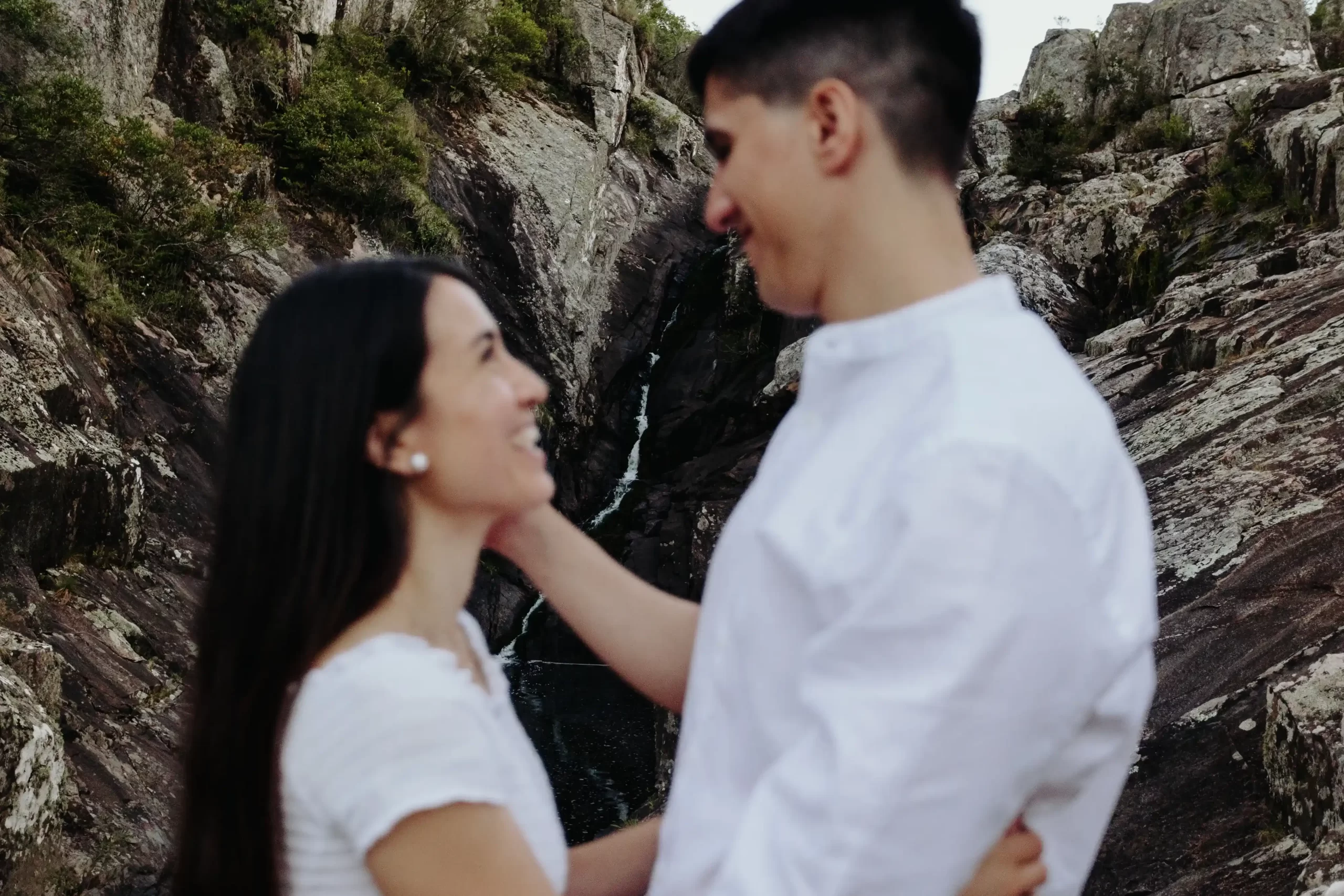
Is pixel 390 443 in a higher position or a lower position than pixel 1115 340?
higher

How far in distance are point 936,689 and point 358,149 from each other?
55.9 ft

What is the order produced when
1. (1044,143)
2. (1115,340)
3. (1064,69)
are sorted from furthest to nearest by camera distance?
(1064,69) → (1044,143) → (1115,340)

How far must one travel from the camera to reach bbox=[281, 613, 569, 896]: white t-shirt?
1.58 m

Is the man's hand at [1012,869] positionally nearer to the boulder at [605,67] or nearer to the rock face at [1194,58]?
the rock face at [1194,58]

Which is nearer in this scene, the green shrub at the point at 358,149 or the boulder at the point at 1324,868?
the boulder at the point at 1324,868

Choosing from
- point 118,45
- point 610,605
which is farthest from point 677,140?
point 610,605

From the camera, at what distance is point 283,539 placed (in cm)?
177

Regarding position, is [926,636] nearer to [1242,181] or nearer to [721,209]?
[721,209]

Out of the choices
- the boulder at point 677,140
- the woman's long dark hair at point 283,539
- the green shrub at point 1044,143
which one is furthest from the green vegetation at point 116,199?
the boulder at point 677,140

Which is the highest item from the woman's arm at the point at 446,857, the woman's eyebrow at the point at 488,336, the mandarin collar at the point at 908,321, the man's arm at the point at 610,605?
the woman's eyebrow at the point at 488,336

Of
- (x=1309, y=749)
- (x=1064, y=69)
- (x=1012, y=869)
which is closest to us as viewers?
(x=1012, y=869)

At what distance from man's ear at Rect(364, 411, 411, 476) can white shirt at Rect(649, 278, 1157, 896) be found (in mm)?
507

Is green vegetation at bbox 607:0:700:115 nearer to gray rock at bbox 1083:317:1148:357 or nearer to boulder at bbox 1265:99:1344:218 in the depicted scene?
boulder at bbox 1265:99:1344:218

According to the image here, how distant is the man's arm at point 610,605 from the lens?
2.23 m
